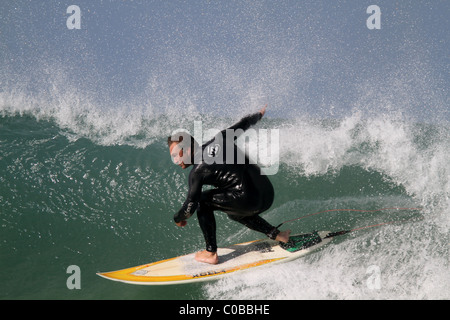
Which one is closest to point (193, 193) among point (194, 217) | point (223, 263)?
point (223, 263)

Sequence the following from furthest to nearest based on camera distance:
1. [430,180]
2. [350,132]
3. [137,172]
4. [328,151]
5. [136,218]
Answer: [350,132] → [328,151] → [137,172] → [430,180] → [136,218]

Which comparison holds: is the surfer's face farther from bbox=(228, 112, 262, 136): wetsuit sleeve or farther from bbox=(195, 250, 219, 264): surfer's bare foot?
bbox=(195, 250, 219, 264): surfer's bare foot

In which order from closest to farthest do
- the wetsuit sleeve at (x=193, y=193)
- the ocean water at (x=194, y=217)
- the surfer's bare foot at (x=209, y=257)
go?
1. the wetsuit sleeve at (x=193, y=193)
2. the ocean water at (x=194, y=217)
3. the surfer's bare foot at (x=209, y=257)

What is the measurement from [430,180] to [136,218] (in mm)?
4803

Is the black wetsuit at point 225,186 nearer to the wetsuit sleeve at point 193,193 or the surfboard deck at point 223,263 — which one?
the wetsuit sleeve at point 193,193

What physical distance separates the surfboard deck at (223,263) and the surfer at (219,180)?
0.35 metres

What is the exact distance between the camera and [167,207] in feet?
17.9

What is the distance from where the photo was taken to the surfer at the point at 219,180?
137 inches

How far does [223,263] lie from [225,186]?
102 centimetres

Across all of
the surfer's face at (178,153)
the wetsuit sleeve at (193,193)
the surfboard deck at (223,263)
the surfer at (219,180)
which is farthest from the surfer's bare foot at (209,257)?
the surfer's face at (178,153)

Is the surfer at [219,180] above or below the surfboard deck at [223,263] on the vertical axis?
above

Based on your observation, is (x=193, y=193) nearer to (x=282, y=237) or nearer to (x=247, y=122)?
(x=247, y=122)
